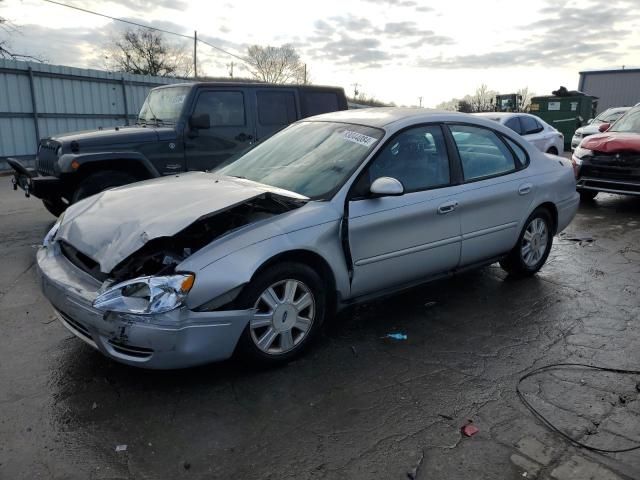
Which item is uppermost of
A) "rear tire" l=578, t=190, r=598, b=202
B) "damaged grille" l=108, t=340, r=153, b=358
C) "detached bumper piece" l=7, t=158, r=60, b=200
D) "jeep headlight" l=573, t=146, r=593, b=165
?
"jeep headlight" l=573, t=146, r=593, b=165

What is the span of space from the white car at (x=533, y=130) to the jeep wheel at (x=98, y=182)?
25.3 feet

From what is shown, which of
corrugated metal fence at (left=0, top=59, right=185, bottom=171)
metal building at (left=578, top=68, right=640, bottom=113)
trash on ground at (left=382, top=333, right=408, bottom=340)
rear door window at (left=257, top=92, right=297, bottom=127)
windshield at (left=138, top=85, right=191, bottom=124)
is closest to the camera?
trash on ground at (left=382, top=333, right=408, bottom=340)

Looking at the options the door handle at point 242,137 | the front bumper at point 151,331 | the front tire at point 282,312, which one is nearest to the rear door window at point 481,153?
the front tire at point 282,312

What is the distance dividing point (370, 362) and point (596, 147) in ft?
23.4

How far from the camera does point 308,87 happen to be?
8422 mm

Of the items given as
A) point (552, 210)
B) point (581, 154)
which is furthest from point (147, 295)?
point (581, 154)

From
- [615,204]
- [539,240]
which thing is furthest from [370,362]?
[615,204]

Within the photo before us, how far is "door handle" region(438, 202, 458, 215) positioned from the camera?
13.4 ft

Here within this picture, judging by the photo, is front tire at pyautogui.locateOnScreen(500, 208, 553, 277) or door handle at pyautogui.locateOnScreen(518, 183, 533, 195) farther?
front tire at pyautogui.locateOnScreen(500, 208, 553, 277)

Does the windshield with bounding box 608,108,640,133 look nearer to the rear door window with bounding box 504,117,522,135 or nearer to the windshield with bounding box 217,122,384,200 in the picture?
the rear door window with bounding box 504,117,522,135

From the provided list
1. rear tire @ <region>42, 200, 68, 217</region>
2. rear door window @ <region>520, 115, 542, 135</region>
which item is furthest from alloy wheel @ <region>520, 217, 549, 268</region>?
rear door window @ <region>520, 115, 542, 135</region>

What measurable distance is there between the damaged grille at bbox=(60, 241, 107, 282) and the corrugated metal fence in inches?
502

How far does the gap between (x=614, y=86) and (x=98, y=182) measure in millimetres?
31197

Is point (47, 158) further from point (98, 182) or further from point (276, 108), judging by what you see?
point (276, 108)
